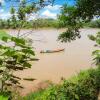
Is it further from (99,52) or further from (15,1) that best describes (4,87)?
(99,52)

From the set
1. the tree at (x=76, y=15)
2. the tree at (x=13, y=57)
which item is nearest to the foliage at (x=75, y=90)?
the tree at (x=76, y=15)

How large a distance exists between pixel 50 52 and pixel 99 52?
1210cm

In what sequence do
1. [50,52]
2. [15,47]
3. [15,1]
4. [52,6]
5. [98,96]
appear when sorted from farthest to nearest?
[50,52] → [98,96] → [52,6] → [15,1] → [15,47]

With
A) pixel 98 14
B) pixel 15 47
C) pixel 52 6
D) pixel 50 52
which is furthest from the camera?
pixel 50 52

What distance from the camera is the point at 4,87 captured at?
5.53 ft

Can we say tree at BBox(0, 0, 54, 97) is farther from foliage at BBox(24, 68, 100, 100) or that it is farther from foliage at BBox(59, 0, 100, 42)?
foliage at BBox(24, 68, 100, 100)

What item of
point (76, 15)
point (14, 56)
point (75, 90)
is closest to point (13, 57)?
point (14, 56)

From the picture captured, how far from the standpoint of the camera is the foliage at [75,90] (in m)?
5.43

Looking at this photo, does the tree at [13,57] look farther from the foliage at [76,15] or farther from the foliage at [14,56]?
the foliage at [76,15]

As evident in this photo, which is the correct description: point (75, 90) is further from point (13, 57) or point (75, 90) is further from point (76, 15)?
point (13, 57)

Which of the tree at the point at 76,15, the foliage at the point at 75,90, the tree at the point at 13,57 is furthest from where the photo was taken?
the foliage at the point at 75,90

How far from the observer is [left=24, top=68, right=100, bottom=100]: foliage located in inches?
214

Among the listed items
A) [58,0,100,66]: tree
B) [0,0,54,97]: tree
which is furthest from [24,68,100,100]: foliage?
[0,0,54,97]: tree

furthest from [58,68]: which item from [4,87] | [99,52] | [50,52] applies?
[4,87]
